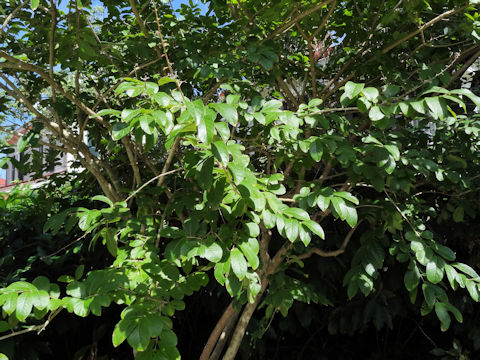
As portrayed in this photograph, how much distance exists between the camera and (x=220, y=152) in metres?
1.25

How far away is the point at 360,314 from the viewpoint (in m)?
2.92

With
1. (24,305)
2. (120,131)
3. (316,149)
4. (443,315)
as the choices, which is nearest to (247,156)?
(316,149)

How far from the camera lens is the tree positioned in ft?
4.91

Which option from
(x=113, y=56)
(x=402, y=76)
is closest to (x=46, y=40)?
(x=113, y=56)

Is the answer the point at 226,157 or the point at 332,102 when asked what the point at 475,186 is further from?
the point at 226,157

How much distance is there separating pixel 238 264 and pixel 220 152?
382mm

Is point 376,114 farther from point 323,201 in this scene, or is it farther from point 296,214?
point 296,214

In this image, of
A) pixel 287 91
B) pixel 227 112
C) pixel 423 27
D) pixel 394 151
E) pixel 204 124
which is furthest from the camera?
pixel 287 91

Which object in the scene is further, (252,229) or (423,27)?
(423,27)

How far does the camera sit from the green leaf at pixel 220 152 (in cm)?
124

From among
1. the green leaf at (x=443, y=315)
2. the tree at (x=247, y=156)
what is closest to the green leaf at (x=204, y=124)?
the tree at (x=247, y=156)

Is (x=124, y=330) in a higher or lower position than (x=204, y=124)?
lower

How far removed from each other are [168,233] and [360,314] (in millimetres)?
1803

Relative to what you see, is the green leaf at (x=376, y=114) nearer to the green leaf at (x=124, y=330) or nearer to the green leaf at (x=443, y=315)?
the green leaf at (x=443, y=315)
